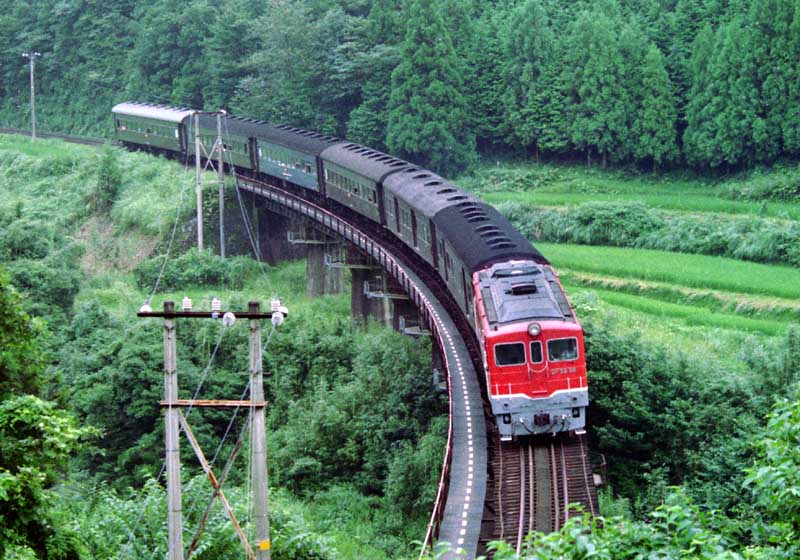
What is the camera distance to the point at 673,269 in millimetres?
45125

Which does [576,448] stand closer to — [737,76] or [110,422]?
[110,422]

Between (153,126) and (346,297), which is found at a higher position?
(153,126)

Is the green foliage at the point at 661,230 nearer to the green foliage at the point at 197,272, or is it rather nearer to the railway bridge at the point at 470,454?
the railway bridge at the point at 470,454

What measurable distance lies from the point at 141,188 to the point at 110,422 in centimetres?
2924

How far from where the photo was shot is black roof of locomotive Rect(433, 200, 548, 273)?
1206 inches

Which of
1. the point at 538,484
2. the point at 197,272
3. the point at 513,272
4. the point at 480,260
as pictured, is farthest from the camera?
the point at 197,272

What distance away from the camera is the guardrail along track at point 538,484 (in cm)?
2384

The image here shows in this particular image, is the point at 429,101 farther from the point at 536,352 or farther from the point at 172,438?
the point at 172,438

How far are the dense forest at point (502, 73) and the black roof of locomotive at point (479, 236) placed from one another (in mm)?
22173

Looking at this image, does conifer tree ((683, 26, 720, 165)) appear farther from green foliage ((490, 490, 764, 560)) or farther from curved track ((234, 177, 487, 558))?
green foliage ((490, 490, 764, 560))

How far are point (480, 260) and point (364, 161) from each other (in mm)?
18167

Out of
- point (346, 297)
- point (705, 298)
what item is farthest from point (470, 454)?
point (346, 297)

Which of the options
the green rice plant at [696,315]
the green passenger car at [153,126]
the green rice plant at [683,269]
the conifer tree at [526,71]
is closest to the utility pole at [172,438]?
the green rice plant at [696,315]

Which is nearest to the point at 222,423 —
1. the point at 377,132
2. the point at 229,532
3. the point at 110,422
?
the point at 110,422
